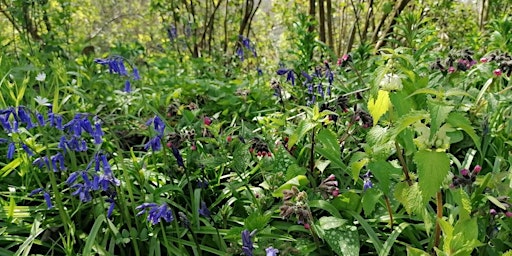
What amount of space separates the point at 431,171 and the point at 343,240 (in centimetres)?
56

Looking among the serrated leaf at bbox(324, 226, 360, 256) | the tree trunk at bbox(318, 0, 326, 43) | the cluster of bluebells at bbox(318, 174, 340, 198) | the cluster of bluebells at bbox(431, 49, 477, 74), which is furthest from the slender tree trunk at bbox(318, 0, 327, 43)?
the serrated leaf at bbox(324, 226, 360, 256)

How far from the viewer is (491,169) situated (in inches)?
80.7

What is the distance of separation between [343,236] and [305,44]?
1.82m

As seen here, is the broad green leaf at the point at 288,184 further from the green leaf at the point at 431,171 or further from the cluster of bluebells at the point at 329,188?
the green leaf at the point at 431,171

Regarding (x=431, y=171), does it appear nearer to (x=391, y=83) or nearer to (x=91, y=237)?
(x=391, y=83)

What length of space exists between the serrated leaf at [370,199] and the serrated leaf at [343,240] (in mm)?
109

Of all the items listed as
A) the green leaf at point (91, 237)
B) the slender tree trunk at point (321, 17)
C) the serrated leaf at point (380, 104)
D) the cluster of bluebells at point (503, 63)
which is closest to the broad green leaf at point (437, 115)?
the serrated leaf at point (380, 104)

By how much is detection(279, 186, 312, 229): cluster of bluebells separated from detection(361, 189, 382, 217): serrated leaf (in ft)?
0.64

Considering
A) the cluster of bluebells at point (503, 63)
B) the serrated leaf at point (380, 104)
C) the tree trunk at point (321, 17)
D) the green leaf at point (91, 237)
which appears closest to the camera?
the serrated leaf at point (380, 104)

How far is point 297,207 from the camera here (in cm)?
139

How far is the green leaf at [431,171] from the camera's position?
1064 millimetres

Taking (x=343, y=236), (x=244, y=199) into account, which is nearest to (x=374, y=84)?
(x=343, y=236)

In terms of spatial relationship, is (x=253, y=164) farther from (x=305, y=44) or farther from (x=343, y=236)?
(x=305, y=44)

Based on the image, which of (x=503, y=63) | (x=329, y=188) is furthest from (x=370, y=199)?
(x=503, y=63)
